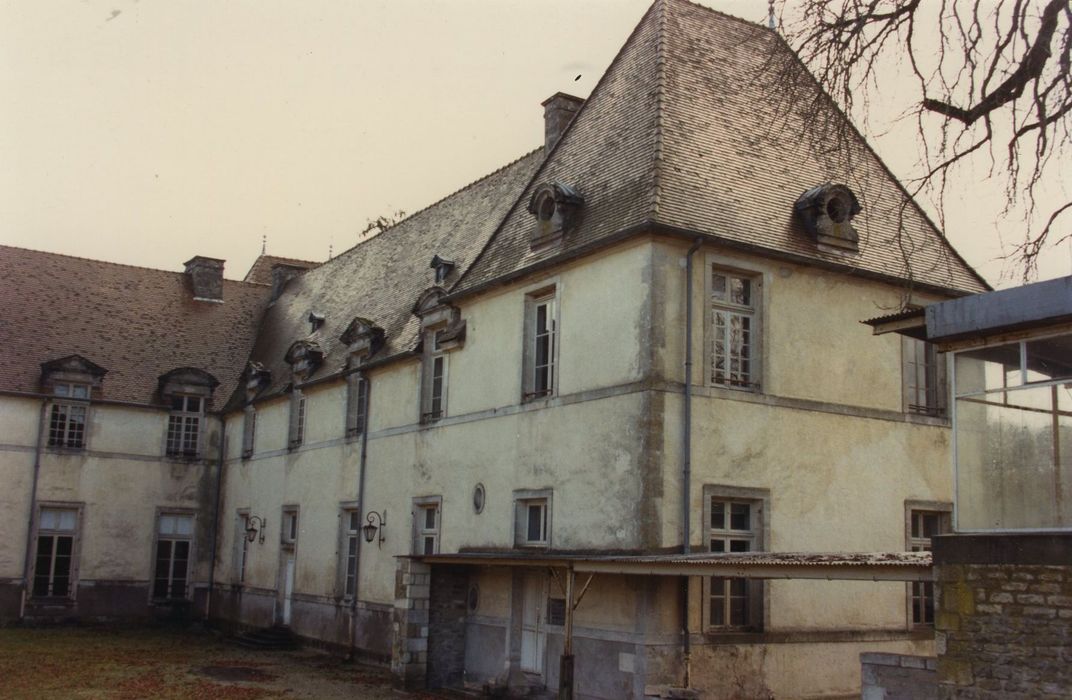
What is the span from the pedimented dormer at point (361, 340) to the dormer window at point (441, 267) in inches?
84.5

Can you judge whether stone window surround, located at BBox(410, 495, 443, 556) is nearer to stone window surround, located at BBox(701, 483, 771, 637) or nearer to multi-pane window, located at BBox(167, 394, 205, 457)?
stone window surround, located at BBox(701, 483, 771, 637)

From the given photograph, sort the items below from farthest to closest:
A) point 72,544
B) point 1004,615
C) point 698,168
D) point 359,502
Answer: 1. point 72,544
2. point 359,502
3. point 698,168
4. point 1004,615

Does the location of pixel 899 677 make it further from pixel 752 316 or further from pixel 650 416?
pixel 752 316

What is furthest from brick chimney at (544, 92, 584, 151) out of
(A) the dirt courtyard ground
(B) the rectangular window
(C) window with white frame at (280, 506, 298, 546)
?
(B) the rectangular window

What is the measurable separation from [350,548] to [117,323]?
493 inches

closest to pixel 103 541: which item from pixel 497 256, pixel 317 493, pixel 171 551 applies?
pixel 171 551

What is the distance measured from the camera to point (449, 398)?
19.1 m

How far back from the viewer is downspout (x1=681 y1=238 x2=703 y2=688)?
13.6 meters

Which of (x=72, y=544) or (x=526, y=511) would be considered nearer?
(x=526, y=511)

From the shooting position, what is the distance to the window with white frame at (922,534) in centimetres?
1620

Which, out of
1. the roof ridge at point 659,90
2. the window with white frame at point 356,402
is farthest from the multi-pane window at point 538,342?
the window with white frame at point 356,402

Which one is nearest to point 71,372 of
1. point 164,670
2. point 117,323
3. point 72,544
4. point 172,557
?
point 117,323

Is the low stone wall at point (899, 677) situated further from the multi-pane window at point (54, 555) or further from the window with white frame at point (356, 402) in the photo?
the multi-pane window at point (54, 555)

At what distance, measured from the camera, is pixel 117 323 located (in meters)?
31.3
